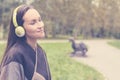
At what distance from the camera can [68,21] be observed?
46875 millimetres

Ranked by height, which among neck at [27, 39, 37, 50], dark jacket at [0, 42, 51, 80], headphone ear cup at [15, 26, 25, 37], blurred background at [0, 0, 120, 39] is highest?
headphone ear cup at [15, 26, 25, 37]

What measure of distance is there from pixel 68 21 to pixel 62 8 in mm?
2398

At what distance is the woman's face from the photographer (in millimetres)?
2629

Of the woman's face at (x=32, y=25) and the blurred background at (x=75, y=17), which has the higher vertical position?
the woman's face at (x=32, y=25)

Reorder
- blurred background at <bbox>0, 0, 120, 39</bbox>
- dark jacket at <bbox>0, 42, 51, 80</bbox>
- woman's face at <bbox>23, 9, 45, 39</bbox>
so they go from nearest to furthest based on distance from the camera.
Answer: dark jacket at <bbox>0, 42, 51, 80</bbox>, woman's face at <bbox>23, 9, 45, 39</bbox>, blurred background at <bbox>0, 0, 120, 39</bbox>

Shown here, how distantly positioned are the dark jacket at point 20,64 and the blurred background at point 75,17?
37.6 meters

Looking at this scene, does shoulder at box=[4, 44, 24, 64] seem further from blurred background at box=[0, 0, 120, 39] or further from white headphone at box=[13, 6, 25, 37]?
blurred background at box=[0, 0, 120, 39]

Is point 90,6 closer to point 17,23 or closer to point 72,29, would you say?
point 72,29

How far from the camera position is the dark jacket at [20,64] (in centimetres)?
247

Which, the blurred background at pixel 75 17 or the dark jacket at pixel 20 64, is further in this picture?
the blurred background at pixel 75 17

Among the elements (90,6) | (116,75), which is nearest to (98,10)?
(90,6)

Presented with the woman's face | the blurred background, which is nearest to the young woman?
the woman's face

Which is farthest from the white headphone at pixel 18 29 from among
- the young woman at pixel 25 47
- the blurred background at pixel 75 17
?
the blurred background at pixel 75 17

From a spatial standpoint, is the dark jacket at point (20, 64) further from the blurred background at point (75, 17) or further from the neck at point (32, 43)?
the blurred background at point (75, 17)
